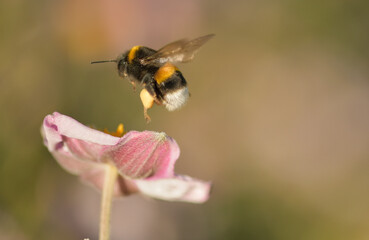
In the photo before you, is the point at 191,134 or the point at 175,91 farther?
the point at 191,134

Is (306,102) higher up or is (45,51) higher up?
(45,51)

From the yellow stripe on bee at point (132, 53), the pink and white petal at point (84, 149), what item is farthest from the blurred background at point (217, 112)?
the yellow stripe on bee at point (132, 53)

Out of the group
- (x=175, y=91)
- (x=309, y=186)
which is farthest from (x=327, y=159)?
(x=175, y=91)

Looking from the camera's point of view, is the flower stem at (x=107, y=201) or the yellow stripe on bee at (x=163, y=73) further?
the yellow stripe on bee at (x=163, y=73)

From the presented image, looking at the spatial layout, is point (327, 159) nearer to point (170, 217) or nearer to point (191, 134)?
point (191, 134)

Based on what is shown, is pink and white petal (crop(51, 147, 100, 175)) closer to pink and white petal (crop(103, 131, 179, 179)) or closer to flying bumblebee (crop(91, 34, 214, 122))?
pink and white petal (crop(103, 131, 179, 179))

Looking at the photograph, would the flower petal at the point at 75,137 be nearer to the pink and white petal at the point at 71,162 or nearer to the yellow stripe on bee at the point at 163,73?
Result: the pink and white petal at the point at 71,162

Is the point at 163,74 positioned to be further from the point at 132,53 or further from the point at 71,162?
the point at 71,162
